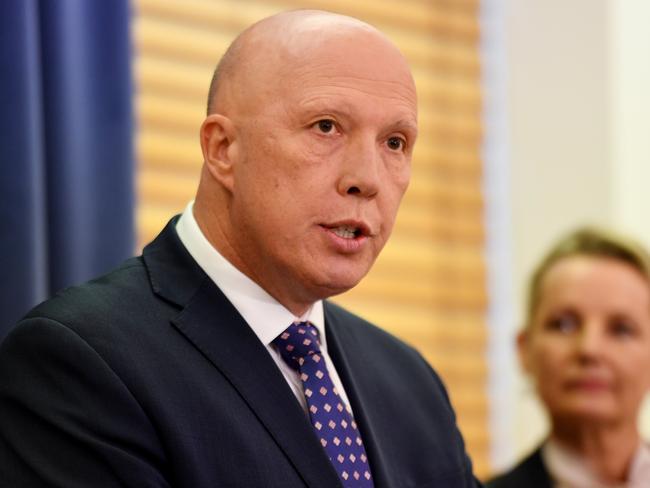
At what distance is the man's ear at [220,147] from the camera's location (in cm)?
152

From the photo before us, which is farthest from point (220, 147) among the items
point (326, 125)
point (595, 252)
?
point (595, 252)

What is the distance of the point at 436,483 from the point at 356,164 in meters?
0.48

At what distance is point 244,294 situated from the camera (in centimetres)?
151

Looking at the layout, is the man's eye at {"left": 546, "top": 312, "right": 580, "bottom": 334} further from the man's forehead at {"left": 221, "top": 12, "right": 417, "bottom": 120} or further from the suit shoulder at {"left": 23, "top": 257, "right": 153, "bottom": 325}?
the suit shoulder at {"left": 23, "top": 257, "right": 153, "bottom": 325}

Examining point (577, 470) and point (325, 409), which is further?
point (577, 470)

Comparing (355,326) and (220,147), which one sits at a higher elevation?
(220,147)

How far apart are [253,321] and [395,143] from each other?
0.31 metres

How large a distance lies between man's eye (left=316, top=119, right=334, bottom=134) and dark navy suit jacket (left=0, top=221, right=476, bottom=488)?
25cm

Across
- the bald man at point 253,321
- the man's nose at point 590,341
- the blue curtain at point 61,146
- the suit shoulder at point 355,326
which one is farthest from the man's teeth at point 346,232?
the man's nose at point 590,341

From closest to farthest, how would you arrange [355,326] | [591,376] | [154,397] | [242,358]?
[154,397] → [242,358] → [355,326] → [591,376]

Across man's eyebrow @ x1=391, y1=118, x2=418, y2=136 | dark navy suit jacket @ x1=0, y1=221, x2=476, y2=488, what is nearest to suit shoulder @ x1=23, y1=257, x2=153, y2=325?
dark navy suit jacket @ x1=0, y1=221, x2=476, y2=488

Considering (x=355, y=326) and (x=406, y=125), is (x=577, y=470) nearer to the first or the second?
(x=355, y=326)

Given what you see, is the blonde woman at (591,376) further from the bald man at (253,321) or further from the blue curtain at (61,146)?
the blue curtain at (61,146)

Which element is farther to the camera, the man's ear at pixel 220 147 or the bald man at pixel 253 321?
the man's ear at pixel 220 147
